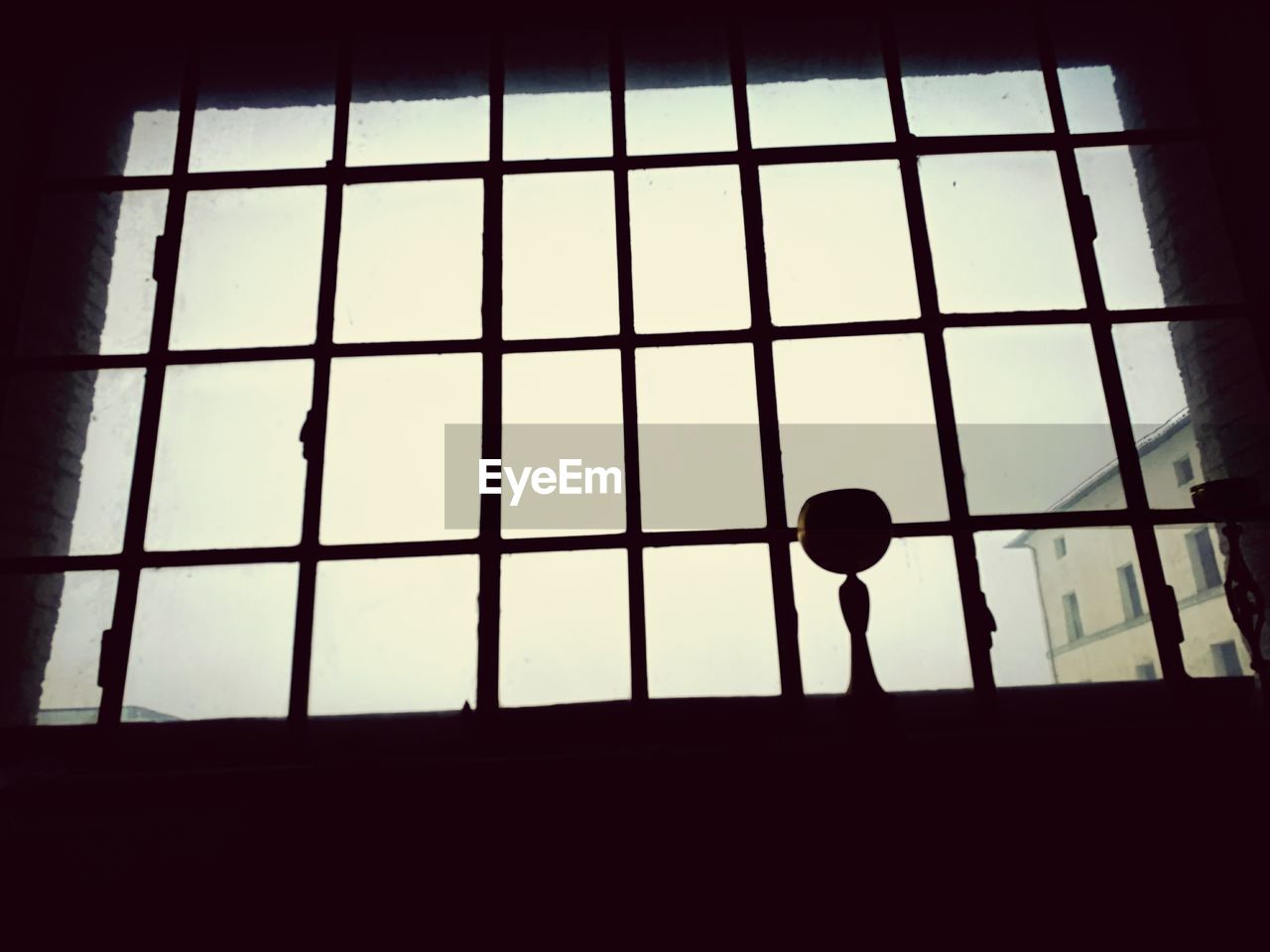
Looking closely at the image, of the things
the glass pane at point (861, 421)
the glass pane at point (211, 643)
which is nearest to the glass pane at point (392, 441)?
the glass pane at point (211, 643)

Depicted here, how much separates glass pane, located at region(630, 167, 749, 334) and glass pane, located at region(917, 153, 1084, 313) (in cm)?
56

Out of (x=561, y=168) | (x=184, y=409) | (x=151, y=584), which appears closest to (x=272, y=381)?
(x=184, y=409)

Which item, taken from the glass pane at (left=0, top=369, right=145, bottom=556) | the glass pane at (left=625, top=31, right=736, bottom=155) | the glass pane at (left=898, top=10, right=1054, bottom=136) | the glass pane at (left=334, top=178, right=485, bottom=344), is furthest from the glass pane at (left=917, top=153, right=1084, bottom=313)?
the glass pane at (left=0, top=369, right=145, bottom=556)

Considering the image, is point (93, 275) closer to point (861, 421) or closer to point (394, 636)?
point (394, 636)

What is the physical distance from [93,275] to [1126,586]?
2892 millimetres

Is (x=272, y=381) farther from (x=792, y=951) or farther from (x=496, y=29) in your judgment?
(x=792, y=951)

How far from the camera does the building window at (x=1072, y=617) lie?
1.93m

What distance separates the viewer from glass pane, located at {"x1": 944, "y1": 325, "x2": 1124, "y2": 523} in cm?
211

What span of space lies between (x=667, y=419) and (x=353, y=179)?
1.18 meters

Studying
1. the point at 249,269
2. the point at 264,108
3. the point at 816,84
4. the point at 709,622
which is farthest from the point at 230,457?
the point at 816,84

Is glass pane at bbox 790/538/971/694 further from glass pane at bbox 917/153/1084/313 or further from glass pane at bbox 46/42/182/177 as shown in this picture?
glass pane at bbox 46/42/182/177

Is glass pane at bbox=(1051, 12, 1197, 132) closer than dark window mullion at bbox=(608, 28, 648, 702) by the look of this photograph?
No

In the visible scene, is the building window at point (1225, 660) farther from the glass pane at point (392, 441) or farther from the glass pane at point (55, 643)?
the glass pane at point (55, 643)

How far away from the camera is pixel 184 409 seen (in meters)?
2.26
